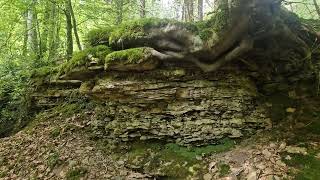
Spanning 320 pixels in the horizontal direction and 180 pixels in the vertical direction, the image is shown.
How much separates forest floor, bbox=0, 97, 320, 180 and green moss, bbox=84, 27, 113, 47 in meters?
2.12

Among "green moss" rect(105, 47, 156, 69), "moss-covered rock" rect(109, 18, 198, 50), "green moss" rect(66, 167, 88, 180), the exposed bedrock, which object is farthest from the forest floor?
"moss-covered rock" rect(109, 18, 198, 50)

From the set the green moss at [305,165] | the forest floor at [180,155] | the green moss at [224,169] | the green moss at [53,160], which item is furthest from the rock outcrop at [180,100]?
the green moss at [53,160]

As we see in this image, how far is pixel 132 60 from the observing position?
6750 millimetres

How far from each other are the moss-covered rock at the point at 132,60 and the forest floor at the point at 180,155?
1.83 meters

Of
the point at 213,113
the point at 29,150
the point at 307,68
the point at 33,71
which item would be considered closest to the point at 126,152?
the point at 213,113

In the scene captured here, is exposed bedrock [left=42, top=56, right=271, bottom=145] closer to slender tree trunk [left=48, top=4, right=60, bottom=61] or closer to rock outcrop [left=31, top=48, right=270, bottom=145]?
rock outcrop [left=31, top=48, right=270, bottom=145]

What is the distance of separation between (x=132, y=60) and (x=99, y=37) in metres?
1.59

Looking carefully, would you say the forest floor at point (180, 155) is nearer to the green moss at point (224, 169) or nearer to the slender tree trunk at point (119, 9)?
the green moss at point (224, 169)

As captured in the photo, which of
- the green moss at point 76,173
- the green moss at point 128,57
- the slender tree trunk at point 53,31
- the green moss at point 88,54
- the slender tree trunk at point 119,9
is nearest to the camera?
the green moss at point 128,57

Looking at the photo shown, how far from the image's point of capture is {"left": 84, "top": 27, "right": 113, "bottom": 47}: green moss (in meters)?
7.79

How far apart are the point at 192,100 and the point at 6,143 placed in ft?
18.0

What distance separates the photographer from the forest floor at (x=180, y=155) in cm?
592

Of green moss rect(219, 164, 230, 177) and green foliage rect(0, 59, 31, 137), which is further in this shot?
green foliage rect(0, 59, 31, 137)

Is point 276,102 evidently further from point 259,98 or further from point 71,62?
point 71,62
